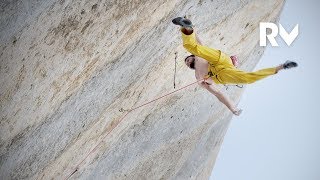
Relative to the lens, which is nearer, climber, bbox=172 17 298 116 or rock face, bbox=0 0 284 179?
climber, bbox=172 17 298 116

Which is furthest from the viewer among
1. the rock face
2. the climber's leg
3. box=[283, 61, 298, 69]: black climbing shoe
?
the rock face

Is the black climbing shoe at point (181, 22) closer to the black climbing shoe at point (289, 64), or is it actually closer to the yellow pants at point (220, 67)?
the yellow pants at point (220, 67)

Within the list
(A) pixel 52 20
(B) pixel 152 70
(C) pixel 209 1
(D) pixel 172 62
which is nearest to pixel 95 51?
(A) pixel 52 20

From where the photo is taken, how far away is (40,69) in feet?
22.5

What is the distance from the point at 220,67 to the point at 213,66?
0.19m

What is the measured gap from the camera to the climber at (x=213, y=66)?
20.0 ft

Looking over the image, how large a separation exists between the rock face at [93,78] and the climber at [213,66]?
3.95 ft

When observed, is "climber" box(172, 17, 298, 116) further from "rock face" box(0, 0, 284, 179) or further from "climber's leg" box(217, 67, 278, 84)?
"rock face" box(0, 0, 284, 179)

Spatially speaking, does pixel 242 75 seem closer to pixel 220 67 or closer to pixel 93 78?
pixel 220 67

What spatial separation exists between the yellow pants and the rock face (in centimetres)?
135

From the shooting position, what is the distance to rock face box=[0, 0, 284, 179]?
6.67 m

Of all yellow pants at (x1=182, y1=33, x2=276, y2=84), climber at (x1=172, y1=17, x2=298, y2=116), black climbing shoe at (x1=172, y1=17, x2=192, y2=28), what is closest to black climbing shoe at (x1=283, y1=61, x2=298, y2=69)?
climber at (x1=172, y1=17, x2=298, y2=116)

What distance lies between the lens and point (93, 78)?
741 centimetres

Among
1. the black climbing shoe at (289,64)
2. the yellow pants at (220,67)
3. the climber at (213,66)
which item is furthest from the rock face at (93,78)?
the black climbing shoe at (289,64)
